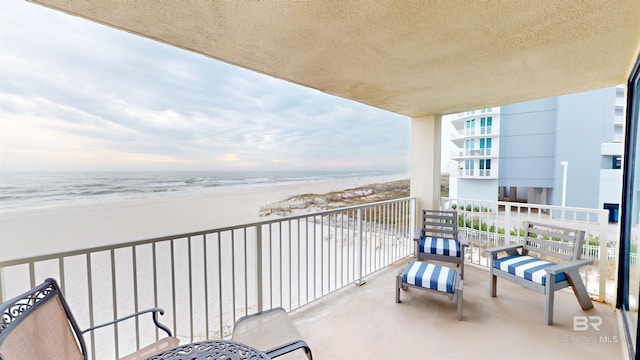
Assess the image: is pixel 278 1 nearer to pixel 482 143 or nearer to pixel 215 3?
pixel 215 3

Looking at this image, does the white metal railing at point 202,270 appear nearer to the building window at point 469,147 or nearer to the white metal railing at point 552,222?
the white metal railing at point 552,222

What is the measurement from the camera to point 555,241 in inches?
110

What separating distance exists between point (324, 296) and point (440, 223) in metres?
2.15

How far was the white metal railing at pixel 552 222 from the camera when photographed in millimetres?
2648

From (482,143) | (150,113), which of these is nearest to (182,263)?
(150,113)

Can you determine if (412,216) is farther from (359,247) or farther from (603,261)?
(603,261)

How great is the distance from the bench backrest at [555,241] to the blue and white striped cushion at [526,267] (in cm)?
18

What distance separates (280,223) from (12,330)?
1.74 meters

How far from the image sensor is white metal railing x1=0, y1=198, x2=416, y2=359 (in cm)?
158

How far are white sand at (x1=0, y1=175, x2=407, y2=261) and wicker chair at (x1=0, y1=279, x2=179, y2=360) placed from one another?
0.41 meters

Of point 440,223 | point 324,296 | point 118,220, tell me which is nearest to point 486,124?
point 440,223

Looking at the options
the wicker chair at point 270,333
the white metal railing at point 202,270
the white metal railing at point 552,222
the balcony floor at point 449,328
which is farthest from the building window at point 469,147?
the wicker chair at point 270,333

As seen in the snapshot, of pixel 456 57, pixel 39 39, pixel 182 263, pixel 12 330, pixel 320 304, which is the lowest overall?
pixel 320 304

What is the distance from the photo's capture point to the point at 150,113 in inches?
199
